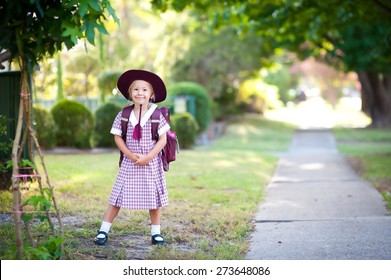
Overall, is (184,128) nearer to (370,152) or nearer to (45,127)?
(45,127)

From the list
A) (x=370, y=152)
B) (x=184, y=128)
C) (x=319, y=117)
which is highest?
(x=184, y=128)

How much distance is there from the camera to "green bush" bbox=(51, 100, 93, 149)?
1656cm

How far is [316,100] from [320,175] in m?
57.9

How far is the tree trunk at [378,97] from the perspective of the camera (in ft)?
99.8

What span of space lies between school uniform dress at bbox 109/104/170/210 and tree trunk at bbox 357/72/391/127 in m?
25.6

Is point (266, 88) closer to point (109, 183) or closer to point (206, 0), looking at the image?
point (206, 0)

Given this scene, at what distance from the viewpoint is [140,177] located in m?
→ 6.12

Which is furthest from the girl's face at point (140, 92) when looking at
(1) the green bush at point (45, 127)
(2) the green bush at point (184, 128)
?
(2) the green bush at point (184, 128)

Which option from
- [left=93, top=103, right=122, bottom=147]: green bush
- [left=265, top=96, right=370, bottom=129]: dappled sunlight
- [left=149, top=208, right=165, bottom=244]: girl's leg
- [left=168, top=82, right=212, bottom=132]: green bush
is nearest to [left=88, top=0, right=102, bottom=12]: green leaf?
[left=149, top=208, right=165, bottom=244]: girl's leg

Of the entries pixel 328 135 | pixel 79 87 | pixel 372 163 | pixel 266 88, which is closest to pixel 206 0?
pixel 372 163

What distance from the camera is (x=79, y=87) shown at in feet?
74.5

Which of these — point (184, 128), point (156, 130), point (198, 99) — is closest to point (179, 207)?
point (156, 130)

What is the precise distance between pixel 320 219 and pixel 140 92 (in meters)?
3.09

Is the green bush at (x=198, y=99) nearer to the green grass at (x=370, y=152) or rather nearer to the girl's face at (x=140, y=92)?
the green grass at (x=370, y=152)
